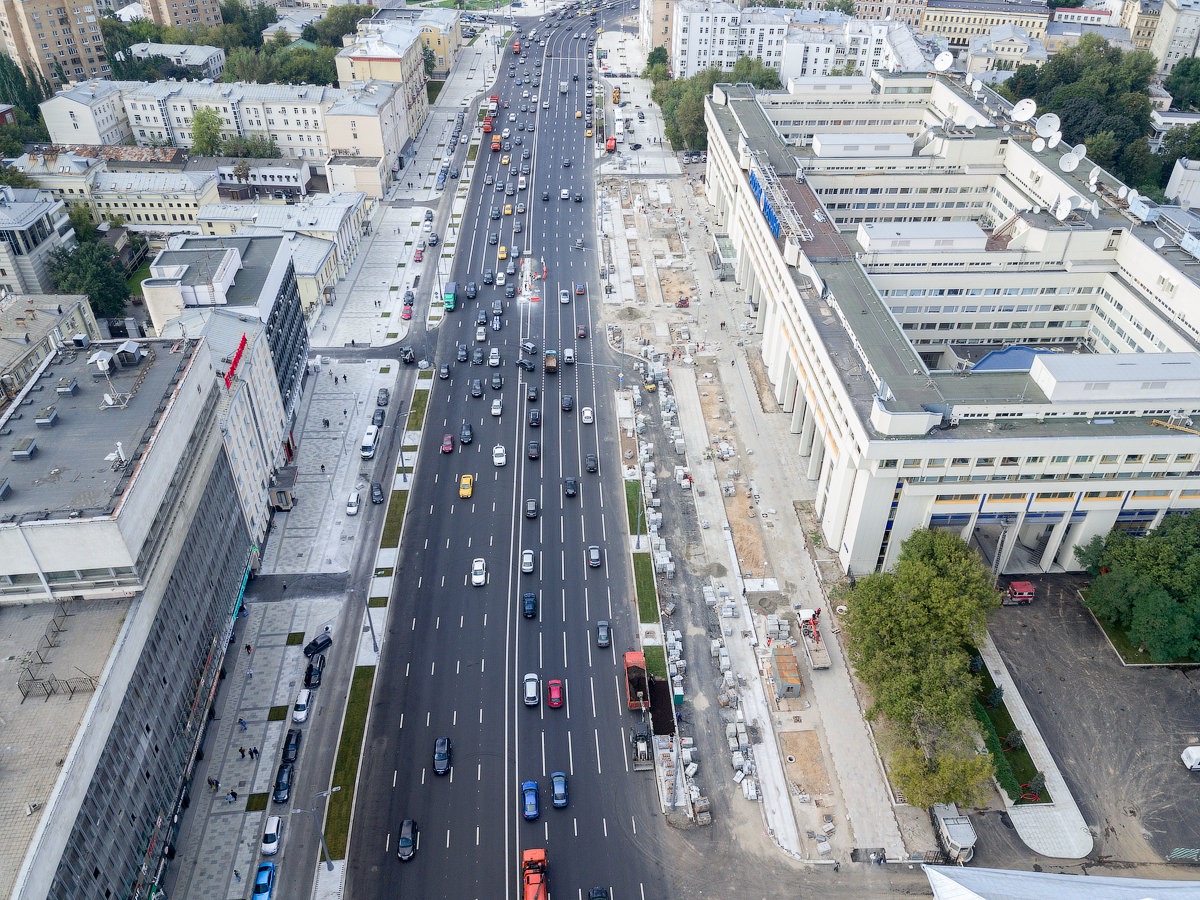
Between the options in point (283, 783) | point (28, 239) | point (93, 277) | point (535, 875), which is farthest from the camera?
point (28, 239)

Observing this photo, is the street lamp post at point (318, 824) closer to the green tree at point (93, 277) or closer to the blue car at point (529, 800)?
the blue car at point (529, 800)

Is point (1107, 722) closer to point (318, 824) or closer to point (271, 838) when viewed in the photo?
point (318, 824)

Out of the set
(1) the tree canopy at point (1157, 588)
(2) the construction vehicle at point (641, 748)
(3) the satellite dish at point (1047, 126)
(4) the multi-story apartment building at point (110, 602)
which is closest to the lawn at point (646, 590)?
(2) the construction vehicle at point (641, 748)

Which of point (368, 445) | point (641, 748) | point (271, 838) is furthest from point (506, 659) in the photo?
point (368, 445)

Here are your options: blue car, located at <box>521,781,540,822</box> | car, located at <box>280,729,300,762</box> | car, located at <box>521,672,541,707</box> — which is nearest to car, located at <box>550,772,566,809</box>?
blue car, located at <box>521,781,540,822</box>

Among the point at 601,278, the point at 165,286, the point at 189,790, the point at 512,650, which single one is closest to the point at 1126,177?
the point at 601,278

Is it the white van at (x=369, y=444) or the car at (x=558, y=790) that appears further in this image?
the white van at (x=369, y=444)

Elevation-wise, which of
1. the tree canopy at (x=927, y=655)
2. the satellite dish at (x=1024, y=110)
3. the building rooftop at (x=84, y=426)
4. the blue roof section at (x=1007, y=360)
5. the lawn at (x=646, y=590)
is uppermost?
the satellite dish at (x=1024, y=110)
